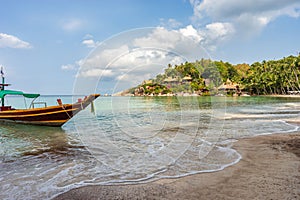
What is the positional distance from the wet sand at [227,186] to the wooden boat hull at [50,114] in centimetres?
949

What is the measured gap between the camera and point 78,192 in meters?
4.43

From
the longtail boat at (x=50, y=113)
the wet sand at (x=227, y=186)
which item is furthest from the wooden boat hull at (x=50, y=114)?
the wet sand at (x=227, y=186)

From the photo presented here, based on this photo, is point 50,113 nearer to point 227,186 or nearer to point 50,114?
point 50,114

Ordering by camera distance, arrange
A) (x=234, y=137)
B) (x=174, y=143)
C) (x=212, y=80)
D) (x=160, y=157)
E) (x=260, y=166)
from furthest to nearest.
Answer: (x=212, y=80)
(x=234, y=137)
(x=174, y=143)
(x=160, y=157)
(x=260, y=166)

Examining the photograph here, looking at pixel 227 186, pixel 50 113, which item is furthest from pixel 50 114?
pixel 227 186

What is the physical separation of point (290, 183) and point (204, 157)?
2.46m

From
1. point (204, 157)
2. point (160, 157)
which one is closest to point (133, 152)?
point (160, 157)

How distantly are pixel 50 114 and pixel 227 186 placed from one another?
1262 centimetres

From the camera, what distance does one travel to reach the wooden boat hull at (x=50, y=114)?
1423 centimetres

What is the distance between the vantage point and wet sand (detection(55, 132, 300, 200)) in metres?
4.02

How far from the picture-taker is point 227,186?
4.36 m

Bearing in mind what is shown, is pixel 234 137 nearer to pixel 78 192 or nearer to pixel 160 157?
pixel 160 157

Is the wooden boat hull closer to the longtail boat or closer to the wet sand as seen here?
the longtail boat

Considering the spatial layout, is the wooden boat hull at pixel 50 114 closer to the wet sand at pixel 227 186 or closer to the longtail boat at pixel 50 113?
the longtail boat at pixel 50 113
